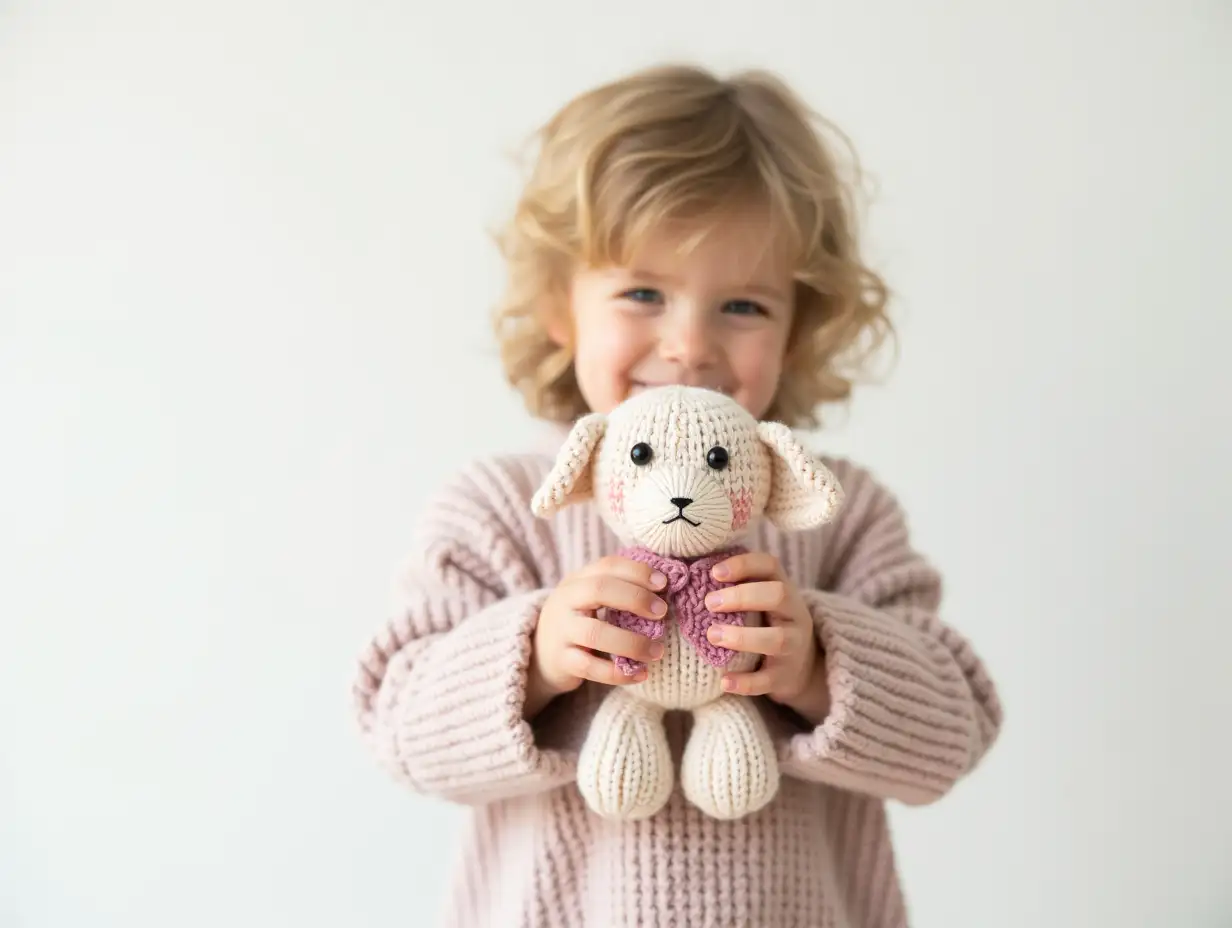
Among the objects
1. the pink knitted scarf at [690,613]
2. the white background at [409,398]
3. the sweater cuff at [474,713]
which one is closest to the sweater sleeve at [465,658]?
the sweater cuff at [474,713]

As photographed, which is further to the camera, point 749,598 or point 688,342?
point 688,342

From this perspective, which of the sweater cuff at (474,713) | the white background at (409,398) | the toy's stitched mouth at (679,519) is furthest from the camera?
the white background at (409,398)

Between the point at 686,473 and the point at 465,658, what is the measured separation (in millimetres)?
219

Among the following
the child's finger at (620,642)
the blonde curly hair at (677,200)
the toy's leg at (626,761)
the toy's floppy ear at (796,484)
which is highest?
the blonde curly hair at (677,200)

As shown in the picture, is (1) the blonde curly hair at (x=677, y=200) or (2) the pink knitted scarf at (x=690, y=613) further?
(1) the blonde curly hair at (x=677, y=200)

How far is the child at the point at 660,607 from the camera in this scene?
0.66 metres

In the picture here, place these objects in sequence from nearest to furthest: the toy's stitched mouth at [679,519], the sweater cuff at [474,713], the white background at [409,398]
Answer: the toy's stitched mouth at [679,519] < the sweater cuff at [474,713] < the white background at [409,398]

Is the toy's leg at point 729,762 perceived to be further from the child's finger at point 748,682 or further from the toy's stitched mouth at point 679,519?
the toy's stitched mouth at point 679,519

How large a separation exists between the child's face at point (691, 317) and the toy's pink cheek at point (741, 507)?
18 centimetres

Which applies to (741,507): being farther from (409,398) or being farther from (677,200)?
(409,398)

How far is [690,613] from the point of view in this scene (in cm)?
57

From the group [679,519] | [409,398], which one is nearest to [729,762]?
[679,519]

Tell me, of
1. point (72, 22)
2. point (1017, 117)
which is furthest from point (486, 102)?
point (1017, 117)

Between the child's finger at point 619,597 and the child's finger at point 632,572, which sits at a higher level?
the child's finger at point 632,572
